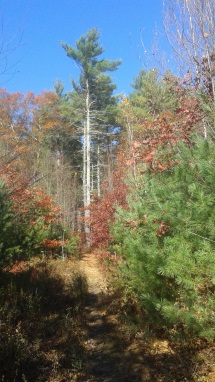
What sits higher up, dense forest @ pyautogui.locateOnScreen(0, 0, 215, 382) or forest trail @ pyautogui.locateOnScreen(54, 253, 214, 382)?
dense forest @ pyautogui.locateOnScreen(0, 0, 215, 382)

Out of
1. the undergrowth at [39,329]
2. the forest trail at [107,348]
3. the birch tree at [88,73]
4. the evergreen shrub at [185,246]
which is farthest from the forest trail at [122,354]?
the birch tree at [88,73]

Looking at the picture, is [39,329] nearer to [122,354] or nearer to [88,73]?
[122,354]

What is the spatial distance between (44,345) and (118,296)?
3306mm

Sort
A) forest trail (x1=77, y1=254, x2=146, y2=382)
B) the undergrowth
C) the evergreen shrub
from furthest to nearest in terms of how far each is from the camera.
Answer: forest trail (x1=77, y1=254, x2=146, y2=382), the undergrowth, the evergreen shrub

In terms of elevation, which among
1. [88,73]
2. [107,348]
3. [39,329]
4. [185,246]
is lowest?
[107,348]

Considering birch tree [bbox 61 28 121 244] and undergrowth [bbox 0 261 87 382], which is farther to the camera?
birch tree [bbox 61 28 121 244]

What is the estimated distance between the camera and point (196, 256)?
4.02 m

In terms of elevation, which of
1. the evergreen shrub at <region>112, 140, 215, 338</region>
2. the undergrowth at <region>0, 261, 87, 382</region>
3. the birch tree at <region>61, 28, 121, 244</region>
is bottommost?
the undergrowth at <region>0, 261, 87, 382</region>

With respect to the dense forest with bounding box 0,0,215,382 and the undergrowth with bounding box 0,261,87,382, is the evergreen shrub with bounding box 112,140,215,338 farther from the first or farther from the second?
the undergrowth with bounding box 0,261,87,382

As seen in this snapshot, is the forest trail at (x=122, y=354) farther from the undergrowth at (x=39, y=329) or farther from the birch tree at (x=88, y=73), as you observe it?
the birch tree at (x=88, y=73)

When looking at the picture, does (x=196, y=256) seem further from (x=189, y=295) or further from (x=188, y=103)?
(x=188, y=103)

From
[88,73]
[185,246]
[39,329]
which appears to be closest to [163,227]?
[185,246]

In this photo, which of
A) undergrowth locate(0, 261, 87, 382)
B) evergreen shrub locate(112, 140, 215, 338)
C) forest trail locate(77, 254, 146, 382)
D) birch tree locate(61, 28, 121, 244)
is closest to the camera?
evergreen shrub locate(112, 140, 215, 338)

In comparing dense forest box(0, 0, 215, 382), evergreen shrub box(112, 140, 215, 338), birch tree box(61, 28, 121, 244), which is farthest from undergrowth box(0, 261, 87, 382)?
birch tree box(61, 28, 121, 244)
